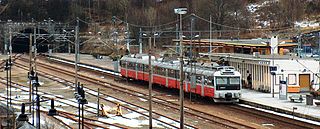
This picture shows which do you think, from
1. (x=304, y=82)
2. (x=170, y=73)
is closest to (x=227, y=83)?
(x=170, y=73)

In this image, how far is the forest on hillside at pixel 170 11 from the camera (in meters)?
98.6

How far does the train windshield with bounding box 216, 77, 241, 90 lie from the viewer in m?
36.4

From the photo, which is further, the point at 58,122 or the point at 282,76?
the point at 282,76

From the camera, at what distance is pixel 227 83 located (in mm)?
36656

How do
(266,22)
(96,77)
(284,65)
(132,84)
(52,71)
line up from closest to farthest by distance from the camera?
(284,65)
(132,84)
(96,77)
(52,71)
(266,22)

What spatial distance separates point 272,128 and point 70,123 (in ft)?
35.0

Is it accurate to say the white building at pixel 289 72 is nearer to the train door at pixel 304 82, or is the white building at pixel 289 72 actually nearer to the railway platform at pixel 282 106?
the train door at pixel 304 82

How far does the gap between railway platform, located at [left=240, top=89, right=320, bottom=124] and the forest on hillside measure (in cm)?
4784

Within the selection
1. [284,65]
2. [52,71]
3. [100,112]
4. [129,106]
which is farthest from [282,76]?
[52,71]

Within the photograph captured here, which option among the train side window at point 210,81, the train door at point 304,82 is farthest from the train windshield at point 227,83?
the train door at point 304,82

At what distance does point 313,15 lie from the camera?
109m

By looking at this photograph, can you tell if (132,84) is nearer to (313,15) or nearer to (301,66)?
(301,66)

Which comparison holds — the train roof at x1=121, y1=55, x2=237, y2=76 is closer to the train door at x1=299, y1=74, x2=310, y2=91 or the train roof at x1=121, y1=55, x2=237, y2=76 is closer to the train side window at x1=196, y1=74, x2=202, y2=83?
the train side window at x1=196, y1=74, x2=202, y2=83

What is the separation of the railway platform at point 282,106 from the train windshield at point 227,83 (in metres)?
1.44
